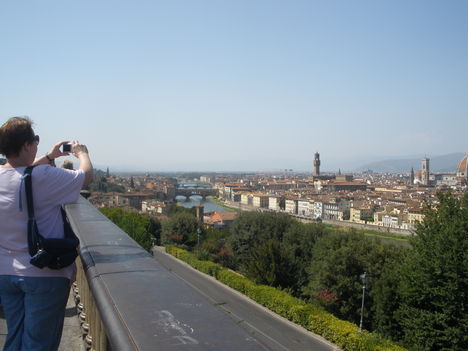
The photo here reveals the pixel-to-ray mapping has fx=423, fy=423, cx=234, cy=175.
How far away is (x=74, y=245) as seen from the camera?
140cm

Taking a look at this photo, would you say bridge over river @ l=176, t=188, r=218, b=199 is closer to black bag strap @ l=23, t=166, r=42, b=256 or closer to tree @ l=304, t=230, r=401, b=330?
tree @ l=304, t=230, r=401, b=330

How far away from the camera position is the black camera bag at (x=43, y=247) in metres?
1.33

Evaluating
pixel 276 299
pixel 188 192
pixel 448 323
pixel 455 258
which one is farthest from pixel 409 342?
pixel 188 192

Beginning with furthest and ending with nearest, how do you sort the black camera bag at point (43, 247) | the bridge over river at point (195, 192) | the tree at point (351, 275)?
the bridge over river at point (195, 192) < the tree at point (351, 275) < the black camera bag at point (43, 247)

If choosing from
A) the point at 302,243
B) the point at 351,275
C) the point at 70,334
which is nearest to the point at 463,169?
the point at 302,243

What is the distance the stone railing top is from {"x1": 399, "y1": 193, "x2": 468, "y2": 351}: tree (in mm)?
9321

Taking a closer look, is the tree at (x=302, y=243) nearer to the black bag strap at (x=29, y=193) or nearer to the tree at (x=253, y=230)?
the tree at (x=253, y=230)

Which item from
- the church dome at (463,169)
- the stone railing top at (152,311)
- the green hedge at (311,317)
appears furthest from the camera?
the church dome at (463,169)

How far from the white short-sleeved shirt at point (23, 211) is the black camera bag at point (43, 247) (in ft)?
0.06

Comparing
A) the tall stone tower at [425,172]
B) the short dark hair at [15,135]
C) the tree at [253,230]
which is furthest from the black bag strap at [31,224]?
the tall stone tower at [425,172]

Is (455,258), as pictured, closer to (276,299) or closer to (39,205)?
(276,299)

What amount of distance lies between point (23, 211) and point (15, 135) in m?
0.27

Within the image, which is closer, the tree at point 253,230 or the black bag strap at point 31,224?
the black bag strap at point 31,224

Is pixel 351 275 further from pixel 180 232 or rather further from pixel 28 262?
pixel 180 232
